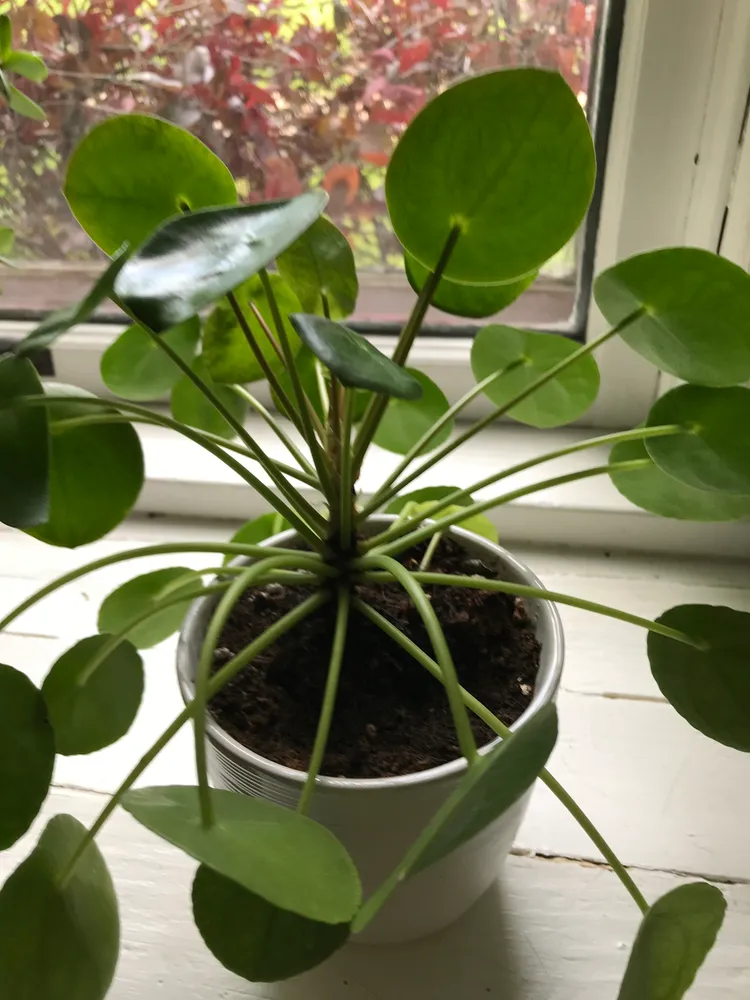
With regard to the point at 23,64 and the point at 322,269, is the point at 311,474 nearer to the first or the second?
the point at 322,269

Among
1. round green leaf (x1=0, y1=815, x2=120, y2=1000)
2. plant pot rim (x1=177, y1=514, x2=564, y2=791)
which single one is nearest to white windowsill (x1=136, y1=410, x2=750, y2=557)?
plant pot rim (x1=177, y1=514, x2=564, y2=791)

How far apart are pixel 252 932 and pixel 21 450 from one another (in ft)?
0.78

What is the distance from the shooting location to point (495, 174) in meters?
0.43

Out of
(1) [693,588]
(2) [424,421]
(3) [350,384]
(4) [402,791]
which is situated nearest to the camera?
(3) [350,384]

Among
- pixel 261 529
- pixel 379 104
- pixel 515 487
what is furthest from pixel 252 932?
pixel 379 104

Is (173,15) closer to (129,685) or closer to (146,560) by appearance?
(146,560)

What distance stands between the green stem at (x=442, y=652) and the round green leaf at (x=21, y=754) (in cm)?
19

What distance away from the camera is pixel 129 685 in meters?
0.49

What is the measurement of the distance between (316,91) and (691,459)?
0.65 metres

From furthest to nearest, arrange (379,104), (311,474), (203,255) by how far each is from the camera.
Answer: (379,104) → (311,474) → (203,255)

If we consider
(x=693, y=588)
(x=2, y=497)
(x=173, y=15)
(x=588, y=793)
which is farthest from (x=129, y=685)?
(x=173, y=15)

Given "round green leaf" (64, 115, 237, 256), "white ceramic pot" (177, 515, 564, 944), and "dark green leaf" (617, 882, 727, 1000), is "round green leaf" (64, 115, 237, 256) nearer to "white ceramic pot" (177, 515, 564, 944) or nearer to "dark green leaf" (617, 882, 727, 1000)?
"white ceramic pot" (177, 515, 564, 944)

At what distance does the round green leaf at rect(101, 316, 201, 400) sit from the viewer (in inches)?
25.0

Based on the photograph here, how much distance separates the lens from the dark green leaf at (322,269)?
57 centimetres
